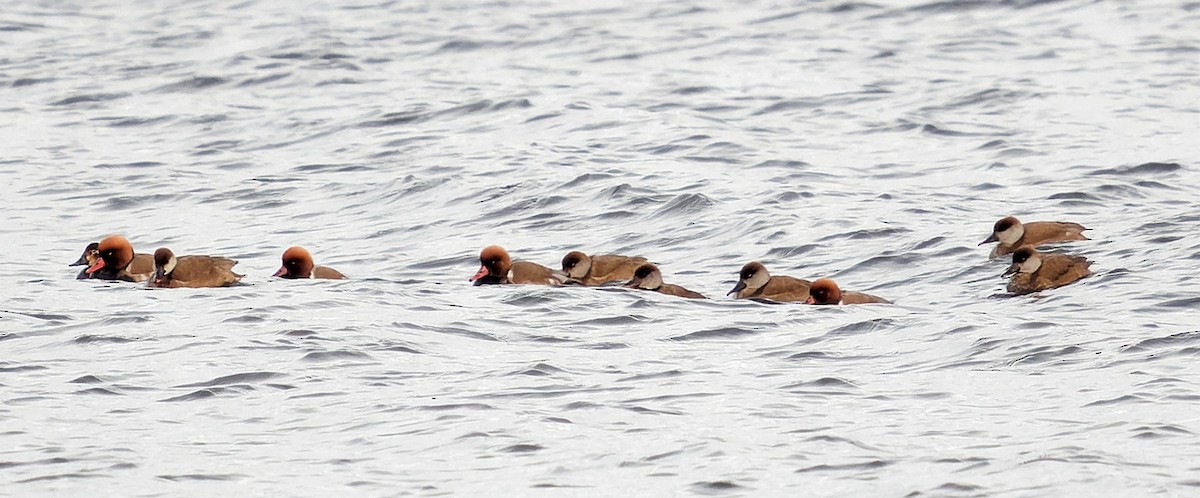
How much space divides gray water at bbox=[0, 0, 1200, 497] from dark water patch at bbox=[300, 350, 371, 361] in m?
0.11

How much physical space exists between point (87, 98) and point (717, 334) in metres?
13.4

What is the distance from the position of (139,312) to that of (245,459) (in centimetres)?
371

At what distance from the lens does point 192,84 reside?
2283 centimetres

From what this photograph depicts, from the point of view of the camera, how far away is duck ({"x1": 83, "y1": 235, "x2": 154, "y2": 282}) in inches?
503

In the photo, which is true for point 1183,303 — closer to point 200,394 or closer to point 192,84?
point 200,394

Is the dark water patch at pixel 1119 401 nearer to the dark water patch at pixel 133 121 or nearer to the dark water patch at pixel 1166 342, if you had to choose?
the dark water patch at pixel 1166 342

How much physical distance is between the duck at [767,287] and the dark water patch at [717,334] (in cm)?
90

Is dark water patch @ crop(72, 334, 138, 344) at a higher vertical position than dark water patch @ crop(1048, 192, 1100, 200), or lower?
higher

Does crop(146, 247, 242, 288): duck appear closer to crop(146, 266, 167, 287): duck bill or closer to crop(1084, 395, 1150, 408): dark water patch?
crop(146, 266, 167, 287): duck bill

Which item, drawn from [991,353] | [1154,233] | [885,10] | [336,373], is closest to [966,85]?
[885,10]

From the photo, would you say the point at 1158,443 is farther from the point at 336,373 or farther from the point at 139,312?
the point at 139,312

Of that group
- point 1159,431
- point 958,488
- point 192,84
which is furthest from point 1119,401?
point 192,84

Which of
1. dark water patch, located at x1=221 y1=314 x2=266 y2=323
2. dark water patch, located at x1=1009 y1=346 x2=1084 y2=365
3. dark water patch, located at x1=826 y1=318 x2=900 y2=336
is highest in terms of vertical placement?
dark water patch, located at x1=221 y1=314 x2=266 y2=323

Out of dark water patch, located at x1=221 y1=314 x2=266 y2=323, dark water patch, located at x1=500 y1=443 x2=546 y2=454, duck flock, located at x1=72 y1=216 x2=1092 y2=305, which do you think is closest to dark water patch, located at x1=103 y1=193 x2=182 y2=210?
duck flock, located at x1=72 y1=216 x2=1092 y2=305
